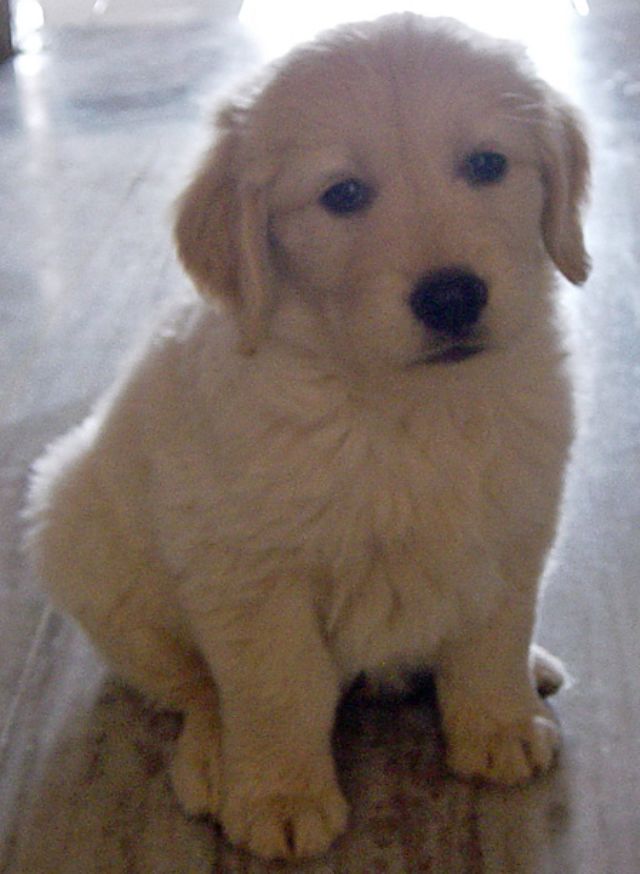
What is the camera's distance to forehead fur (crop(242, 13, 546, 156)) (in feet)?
5.83

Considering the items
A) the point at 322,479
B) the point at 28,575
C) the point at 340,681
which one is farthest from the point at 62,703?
the point at 322,479

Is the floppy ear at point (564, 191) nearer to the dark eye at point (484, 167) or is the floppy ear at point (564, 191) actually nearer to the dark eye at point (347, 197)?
the dark eye at point (484, 167)

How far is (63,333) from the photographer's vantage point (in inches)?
147

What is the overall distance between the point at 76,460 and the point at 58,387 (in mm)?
1195

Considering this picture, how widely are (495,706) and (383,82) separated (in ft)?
3.56

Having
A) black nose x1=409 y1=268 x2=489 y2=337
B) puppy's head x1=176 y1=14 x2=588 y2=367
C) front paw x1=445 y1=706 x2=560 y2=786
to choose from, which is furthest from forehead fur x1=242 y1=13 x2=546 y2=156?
front paw x1=445 y1=706 x2=560 y2=786

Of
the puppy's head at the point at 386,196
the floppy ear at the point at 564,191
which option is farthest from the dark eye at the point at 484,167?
the floppy ear at the point at 564,191

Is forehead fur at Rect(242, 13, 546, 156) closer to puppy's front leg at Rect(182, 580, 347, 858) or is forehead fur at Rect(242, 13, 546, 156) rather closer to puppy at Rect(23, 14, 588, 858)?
puppy at Rect(23, 14, 588, 858)

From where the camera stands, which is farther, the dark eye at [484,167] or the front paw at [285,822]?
the front paw at [285,822]

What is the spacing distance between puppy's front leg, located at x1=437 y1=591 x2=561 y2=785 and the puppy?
0.04ft

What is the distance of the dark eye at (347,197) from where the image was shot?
5.93ft

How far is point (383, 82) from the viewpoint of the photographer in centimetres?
178

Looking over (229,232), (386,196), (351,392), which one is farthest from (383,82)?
(351,392)

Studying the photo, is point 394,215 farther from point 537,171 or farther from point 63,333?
point 63,333
